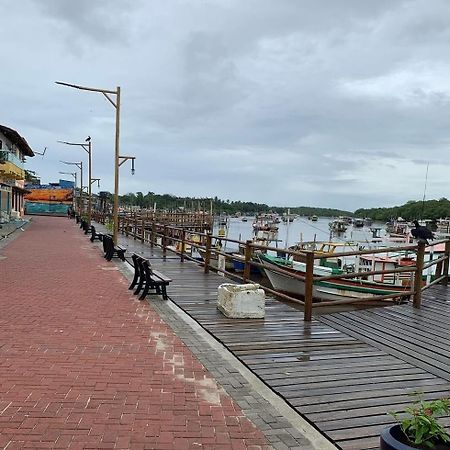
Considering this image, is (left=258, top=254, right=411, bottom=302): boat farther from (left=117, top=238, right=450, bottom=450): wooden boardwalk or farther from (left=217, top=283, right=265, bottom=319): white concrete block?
(left=217, top=283, right=265, bottom=319): white concrete block

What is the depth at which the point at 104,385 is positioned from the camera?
4547 mm

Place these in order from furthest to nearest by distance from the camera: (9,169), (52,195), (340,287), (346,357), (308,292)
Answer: (52,195), (9,169), (340,287), (308,292), (346,357)

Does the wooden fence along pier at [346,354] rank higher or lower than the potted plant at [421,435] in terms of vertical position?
lower

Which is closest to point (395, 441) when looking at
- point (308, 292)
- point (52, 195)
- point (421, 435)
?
point (421, 435)

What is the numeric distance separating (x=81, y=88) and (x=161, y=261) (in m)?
6.39

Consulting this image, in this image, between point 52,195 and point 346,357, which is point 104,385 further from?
point 52,195

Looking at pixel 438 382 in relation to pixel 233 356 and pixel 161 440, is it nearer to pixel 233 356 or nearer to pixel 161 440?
pixel 233 356

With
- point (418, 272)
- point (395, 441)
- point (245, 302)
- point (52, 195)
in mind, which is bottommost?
point (245, 302)

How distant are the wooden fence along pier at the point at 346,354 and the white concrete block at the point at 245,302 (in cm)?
14

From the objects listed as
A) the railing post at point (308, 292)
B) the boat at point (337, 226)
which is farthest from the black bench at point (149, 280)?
the boat at point (337, 226)

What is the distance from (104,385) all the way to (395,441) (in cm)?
289

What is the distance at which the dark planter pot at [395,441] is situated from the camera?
247 cm

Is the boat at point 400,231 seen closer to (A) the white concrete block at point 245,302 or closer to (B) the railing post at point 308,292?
(B) the railing post at point 308,292

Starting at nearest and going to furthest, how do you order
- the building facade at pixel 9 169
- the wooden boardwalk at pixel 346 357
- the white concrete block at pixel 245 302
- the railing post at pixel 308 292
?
the wooden boardwalk at pixel 346 357, the railing post at pixel 308 292, the white concrete block at pixel 245 302, the building facade at pixel 9 169
